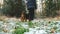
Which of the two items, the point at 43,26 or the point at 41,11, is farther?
the point at 41,11

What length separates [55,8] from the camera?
7.91 m

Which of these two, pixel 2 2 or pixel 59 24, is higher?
pixel 2 2

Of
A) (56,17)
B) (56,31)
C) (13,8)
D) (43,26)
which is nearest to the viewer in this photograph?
(56,31)

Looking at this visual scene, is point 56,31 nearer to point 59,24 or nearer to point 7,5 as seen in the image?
point 59,24

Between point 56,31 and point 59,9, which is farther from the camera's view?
point 59,9

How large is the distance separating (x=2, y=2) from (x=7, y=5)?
1.32ft

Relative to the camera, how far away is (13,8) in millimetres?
7918

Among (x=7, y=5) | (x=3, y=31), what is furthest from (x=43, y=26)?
(x=7, y=5)

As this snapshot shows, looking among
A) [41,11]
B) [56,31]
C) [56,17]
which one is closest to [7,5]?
[41,11]

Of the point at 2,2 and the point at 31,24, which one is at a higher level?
the point at 2,2

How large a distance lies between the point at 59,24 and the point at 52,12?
1.61m

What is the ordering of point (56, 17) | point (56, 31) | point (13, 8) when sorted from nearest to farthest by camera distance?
point (56, 31) → point (56, 17) → point (13, 8)

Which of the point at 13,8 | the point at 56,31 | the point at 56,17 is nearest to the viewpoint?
the point at 56,31

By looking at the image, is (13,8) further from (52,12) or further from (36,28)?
(36,28)
